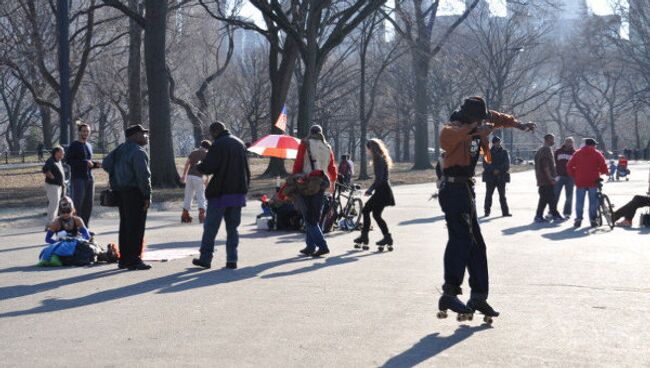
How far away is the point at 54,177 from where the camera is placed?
1773 cm

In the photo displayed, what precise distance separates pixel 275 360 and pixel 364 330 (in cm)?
128

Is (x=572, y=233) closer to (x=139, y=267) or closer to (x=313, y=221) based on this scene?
(x=313, y=221)

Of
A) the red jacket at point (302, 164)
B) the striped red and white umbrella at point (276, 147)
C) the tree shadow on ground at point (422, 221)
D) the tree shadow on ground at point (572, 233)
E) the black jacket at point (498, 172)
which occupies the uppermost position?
the striped red and white umbrella at point (276, 147)

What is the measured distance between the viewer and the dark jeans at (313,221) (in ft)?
44.0

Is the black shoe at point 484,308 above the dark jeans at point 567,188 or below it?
below

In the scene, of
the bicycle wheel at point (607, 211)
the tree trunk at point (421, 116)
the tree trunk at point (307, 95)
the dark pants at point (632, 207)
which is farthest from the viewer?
the tree trunk at point (421, 116)

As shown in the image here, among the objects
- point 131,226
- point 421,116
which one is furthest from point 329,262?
point 421,116

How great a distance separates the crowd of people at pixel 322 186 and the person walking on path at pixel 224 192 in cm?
1

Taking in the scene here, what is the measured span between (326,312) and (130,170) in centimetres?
432

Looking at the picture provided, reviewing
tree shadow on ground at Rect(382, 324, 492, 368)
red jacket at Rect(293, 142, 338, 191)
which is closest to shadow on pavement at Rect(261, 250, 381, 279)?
red jacket at Rect(293, 142, 338, 191)

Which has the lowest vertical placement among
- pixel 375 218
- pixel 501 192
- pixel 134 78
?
pixel 375 218

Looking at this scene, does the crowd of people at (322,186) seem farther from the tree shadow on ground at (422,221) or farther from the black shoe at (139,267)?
the tree shadow on ground at (422,221)

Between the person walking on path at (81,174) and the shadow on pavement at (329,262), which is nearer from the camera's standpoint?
the shadow on pavement at (329,262)

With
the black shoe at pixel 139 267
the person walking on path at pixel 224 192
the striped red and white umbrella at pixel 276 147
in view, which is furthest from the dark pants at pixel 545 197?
the black shoe at pixel 139 267
